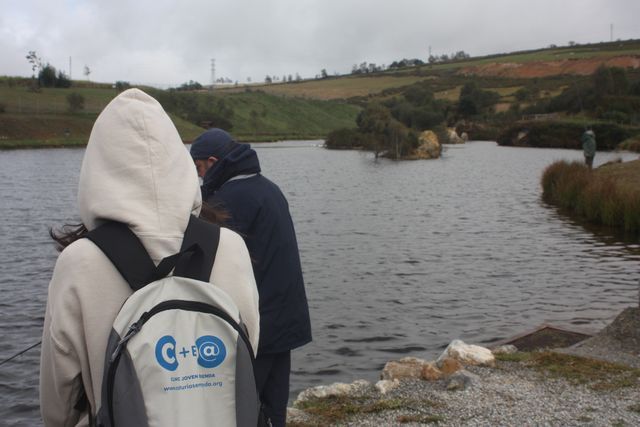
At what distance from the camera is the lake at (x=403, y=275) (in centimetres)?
1035

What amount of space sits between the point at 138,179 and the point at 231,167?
1.77 metres

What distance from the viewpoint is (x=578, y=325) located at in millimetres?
11195

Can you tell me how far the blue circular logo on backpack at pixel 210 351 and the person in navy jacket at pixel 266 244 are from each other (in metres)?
1.82

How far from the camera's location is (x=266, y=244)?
407cm

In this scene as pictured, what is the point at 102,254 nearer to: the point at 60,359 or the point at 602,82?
the point at 60,359

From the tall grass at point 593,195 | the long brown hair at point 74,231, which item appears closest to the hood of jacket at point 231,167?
the long brown hair at point 74,231

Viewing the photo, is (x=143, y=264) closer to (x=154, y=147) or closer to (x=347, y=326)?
(x=154, y=147)

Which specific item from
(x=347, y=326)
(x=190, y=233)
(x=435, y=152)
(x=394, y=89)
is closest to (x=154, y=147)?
(x=190, y=233)

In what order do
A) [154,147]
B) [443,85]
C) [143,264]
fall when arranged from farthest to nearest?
[443,85]
[154,147]
[143,264]

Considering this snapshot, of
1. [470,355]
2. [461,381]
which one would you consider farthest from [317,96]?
[461,381]

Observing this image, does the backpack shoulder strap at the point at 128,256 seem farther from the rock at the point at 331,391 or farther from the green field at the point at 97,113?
the green field at the point at 97,113

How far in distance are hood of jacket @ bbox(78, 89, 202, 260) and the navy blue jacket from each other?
1.63 m

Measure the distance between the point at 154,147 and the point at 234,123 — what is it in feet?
380

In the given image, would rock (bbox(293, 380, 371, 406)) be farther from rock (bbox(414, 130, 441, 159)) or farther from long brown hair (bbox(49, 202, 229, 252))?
rock (bbox(414, 130, 441, 159))
